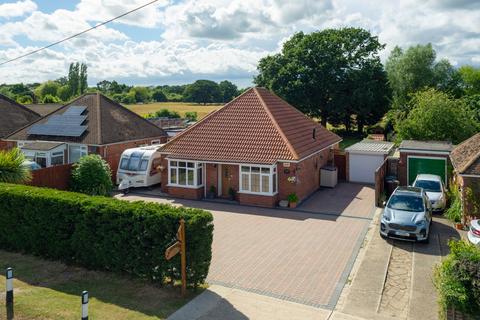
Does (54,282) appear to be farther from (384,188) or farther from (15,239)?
(384,188)

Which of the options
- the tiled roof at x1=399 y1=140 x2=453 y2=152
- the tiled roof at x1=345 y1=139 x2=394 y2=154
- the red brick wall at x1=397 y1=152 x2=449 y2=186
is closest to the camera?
the tiled roof at x1=399 y1=140 x2=453 y2=152

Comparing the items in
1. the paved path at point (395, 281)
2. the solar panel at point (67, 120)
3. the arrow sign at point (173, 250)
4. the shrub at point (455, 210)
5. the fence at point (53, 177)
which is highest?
the solar panel at point (67, 120)


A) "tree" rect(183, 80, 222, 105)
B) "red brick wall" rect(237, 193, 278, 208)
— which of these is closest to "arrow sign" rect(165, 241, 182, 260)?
"red brick wall" rect(237, 193, 278, 208)

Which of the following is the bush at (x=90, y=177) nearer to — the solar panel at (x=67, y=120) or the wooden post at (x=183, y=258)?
the solar panel at (x=67, y=120)

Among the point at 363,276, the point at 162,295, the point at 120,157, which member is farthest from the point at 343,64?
the point at 162,295

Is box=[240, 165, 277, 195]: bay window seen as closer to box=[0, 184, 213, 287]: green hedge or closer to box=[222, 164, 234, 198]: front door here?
box=[222, 164, 234, 198]: front door

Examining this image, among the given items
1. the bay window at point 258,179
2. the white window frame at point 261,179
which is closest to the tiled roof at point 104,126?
the white window frame at point 261,179
